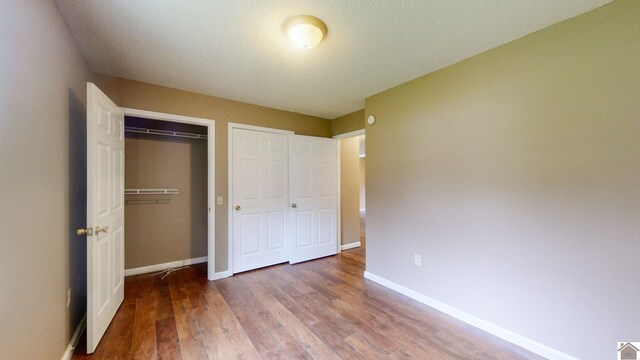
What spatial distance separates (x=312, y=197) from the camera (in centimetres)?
401

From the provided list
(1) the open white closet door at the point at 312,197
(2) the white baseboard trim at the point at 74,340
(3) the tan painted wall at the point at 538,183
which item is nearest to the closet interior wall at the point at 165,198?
(2) the white baseboard trim at the point at 74,340

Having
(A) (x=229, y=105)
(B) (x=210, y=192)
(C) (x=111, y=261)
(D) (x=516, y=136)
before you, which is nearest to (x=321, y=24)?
(D) (x=516, y=136)

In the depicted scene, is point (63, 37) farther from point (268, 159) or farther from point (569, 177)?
point (569, 177)

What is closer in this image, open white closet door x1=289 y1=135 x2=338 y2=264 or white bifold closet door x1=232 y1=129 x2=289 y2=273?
white bifold closet door x1=232 y1=129 x2=289 y2=273

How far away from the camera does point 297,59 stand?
2.28 meters

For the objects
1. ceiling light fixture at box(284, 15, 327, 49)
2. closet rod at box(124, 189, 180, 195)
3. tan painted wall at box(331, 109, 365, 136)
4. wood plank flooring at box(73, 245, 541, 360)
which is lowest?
wood plank flooring at box(73, 245, 541, 360)

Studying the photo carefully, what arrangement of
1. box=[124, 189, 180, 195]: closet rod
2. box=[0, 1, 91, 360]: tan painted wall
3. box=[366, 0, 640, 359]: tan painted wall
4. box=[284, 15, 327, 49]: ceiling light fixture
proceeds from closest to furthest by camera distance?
box=[0, 1, 91, 360]: tan painted wall < box=[366, 0, 640, 359]: tan painted wall < box=[284, 15, 327, 49]: ceiling light fixture < box=[124, 189, 180, 195]: closet rod

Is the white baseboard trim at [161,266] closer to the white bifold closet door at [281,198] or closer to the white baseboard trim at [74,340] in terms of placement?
the white bifold closet door at [281,198]

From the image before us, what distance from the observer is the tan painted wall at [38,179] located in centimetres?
111

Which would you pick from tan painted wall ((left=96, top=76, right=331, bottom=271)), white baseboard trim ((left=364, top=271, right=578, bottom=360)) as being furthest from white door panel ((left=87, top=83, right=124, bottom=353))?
white baseboard trim ((left=364, top=271, right=578, bottom=360))

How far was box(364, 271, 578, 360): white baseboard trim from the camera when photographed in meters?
1.78

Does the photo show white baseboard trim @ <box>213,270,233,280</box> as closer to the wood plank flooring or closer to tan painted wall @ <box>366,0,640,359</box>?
the wood plank flooring

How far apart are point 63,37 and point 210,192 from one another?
193cm

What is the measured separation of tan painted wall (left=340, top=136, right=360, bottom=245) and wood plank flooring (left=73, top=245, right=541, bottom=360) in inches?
59.7
